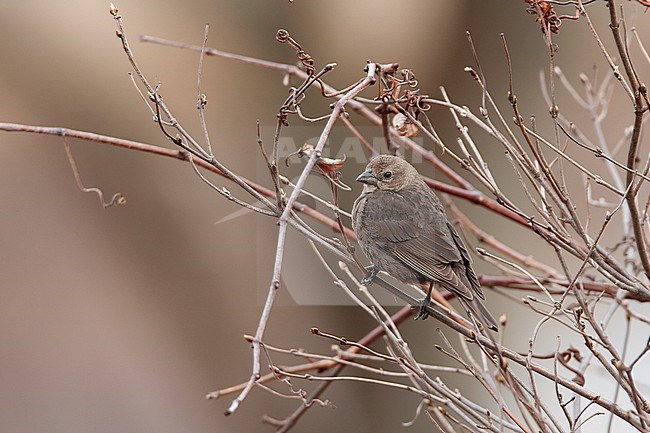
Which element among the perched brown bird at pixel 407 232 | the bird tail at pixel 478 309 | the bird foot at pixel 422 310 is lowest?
the bird foot at pixel 422 310

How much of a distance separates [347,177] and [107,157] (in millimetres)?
1861

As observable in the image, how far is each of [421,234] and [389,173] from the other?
0.30 m

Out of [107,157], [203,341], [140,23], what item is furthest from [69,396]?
[140,23]

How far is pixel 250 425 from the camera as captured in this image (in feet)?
19.2

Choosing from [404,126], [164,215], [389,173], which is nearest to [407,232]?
[389,173]

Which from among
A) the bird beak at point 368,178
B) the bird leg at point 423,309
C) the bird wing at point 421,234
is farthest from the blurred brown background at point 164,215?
the bird leg at point 423,309

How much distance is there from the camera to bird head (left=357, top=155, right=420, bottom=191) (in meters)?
3.10

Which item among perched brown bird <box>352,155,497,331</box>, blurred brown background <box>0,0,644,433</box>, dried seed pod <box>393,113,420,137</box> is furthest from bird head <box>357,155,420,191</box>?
blurred brown background <box>0,0,644,433</box>

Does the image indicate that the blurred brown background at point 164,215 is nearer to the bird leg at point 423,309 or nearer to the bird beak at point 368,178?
the bird beak at point 368,178

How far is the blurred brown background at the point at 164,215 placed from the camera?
5094 millimetres

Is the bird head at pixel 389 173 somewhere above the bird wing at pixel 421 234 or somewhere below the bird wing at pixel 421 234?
above

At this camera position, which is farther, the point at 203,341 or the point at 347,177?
the point at 203,341

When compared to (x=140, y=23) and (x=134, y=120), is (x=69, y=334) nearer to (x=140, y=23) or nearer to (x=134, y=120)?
(x=134, y=120)

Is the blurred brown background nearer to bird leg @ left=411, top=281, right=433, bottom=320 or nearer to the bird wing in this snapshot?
the bird wing
